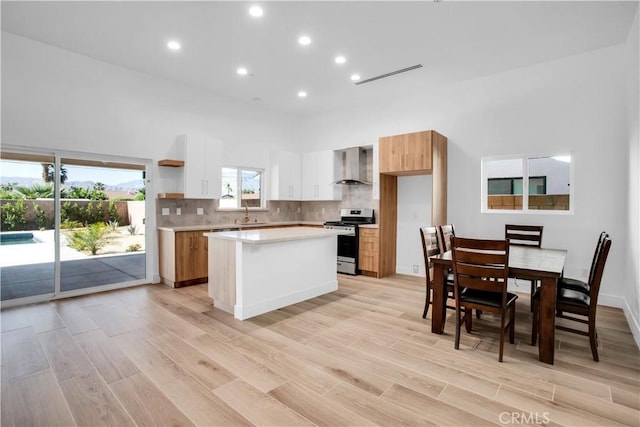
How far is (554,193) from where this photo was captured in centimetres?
446

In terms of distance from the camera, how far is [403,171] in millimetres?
5145

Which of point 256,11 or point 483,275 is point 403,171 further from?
point 256,11

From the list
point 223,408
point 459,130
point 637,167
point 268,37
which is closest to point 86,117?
point 268,37

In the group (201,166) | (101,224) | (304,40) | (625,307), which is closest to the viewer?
(625,307)

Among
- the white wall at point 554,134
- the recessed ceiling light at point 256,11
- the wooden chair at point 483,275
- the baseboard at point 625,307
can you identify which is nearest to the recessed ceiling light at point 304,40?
the recessed ceiling light at point 256,11

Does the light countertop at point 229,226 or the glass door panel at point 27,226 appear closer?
the glass door panel at point 27,226

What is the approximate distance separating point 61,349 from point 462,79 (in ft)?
19.6

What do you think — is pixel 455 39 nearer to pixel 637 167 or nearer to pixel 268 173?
pixel 637 167

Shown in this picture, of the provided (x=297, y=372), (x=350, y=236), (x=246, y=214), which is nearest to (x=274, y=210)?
(x=246, y=214)

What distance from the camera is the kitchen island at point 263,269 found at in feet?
11.3

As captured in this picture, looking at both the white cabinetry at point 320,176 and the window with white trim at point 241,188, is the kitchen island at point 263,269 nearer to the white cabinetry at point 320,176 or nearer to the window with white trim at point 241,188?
the white cabinetry at point 320,176

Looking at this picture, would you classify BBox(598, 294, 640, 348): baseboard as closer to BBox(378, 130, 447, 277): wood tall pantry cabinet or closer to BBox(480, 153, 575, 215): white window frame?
BBox(480, 153, 575, 215): white window frame

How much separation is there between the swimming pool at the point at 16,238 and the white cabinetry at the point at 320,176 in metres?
4.46

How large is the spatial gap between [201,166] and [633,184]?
565 centimetres
